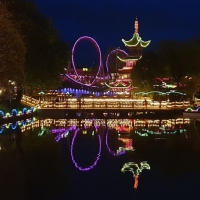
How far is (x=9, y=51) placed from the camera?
22266 mm

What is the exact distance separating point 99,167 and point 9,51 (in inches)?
484

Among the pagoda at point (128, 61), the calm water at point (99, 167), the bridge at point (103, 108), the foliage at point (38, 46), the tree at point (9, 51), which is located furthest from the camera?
the pagoda at point (128, 61)

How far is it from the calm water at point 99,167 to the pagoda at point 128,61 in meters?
49.0

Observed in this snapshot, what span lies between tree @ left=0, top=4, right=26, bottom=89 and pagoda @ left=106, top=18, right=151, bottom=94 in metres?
43.0

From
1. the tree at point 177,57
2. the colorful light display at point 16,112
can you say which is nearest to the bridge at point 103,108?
the colorful light display at point 16,112

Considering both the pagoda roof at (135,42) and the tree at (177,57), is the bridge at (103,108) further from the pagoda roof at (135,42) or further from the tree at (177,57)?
the pagoda roof at (135,42)

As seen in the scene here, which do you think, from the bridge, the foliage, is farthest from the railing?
the foliage

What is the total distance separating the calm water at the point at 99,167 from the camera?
894 cm

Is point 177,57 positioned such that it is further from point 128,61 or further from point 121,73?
point 121,73

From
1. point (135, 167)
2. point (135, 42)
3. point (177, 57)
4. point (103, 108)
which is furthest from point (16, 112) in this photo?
point (135, 42)

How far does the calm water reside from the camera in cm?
894

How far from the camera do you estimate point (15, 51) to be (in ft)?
74.3

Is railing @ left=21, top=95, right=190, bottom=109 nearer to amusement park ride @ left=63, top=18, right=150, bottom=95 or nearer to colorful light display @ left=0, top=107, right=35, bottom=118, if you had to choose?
colorful light display @ left=0, top=107, right=35, bottom=118

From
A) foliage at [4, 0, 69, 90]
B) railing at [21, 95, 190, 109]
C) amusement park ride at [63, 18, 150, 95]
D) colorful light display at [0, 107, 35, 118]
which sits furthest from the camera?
amusement park ride at [63, 18, 150, 95]
